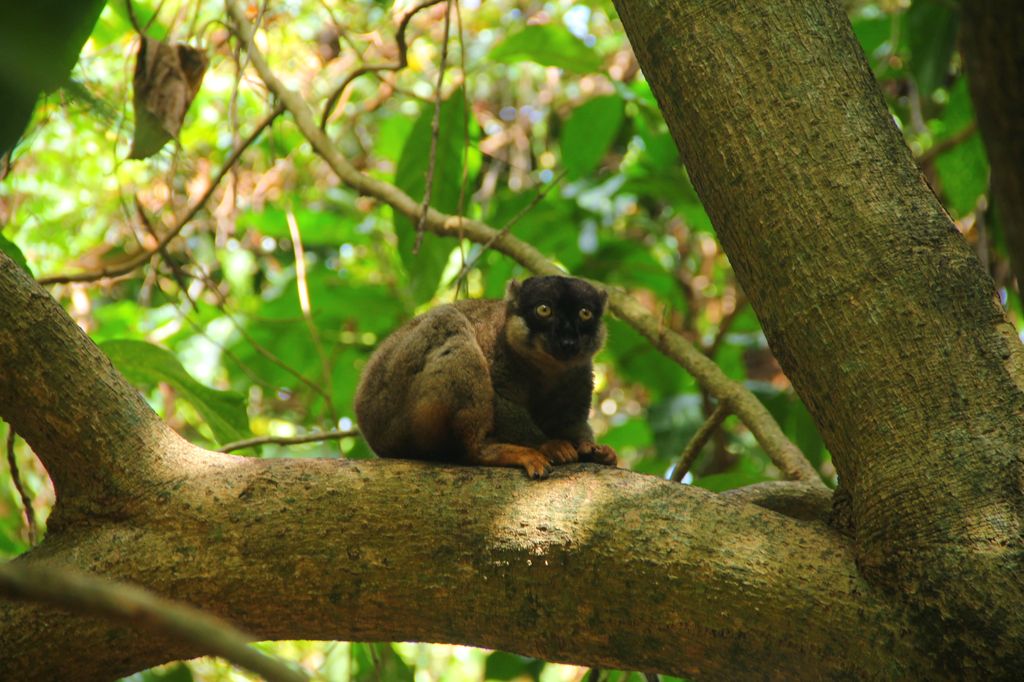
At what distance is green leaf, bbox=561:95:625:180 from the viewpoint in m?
6.11

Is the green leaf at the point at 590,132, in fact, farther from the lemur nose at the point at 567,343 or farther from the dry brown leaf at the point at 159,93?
the dry brown leaf at the point at 159,93

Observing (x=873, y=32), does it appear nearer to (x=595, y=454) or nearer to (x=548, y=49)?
(x=548, y=49)

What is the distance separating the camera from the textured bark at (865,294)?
2.63m

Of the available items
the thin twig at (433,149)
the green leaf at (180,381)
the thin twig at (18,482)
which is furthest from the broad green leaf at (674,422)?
the thin twig at (18,482)

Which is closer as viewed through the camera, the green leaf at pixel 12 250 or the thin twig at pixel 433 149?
the green leaf at pixel 12 250

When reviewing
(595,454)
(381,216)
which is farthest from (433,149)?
(381,216)

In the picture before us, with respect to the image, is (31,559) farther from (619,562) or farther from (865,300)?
(865,300)

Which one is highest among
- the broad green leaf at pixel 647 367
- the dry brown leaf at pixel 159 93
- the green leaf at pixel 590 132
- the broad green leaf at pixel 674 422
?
the dry brown leaf at pixel 159 93

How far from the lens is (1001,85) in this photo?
62.2 inches

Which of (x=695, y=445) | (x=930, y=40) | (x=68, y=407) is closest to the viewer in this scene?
(x=68, y=407)

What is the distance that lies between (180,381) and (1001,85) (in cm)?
362

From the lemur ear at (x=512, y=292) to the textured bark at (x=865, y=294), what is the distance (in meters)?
2.32

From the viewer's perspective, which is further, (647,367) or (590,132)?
(647,367)

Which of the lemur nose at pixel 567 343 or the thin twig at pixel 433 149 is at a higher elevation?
the thin twig at pixel 433 149
